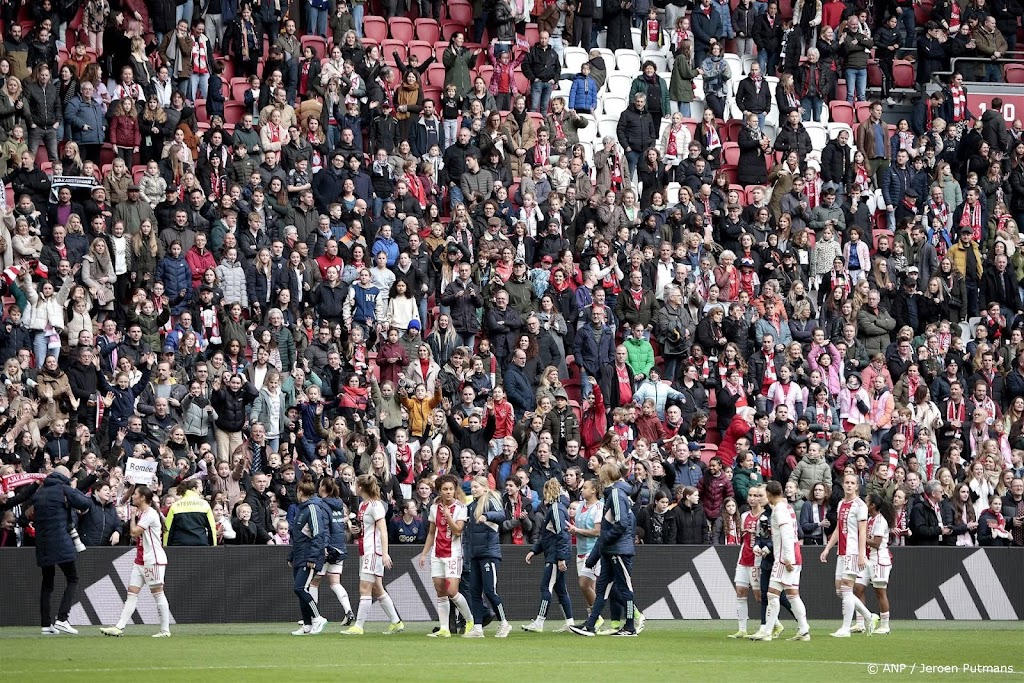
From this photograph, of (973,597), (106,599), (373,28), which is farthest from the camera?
(373,28)

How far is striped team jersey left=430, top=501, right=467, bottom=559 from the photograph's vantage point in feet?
61.6

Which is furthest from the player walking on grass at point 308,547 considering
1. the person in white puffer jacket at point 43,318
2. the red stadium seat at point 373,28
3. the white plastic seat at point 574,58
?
the white plastic seat at point 574,58

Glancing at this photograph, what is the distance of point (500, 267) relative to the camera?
2719 cm

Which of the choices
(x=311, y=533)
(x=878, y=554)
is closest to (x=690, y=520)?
(x=878, y=554)

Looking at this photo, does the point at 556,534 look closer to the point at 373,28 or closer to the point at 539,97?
the point at 539,97

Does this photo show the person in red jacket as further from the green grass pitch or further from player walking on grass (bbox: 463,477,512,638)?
player walking on grass (bbox: 463,477,512,638)

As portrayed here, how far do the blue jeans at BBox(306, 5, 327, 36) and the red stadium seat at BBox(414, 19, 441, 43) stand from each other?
2.09m

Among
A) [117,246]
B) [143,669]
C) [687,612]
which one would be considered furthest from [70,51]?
[143,669]

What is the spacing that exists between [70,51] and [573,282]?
911 centimetres

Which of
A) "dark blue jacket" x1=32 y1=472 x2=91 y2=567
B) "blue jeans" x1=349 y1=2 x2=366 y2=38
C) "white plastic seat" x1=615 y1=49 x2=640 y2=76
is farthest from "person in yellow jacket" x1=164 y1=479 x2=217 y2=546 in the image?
"white plastic seat" x1=615 y1=49 x2=640 y2=76

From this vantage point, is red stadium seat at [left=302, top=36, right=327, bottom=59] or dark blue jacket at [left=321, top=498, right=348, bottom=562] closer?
dark blue jacket at [left=321, top=498, right=348, bottom=562]

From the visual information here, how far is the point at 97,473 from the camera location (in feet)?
70.0

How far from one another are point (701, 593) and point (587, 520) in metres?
3.80

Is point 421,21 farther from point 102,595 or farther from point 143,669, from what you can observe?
point 143,669
